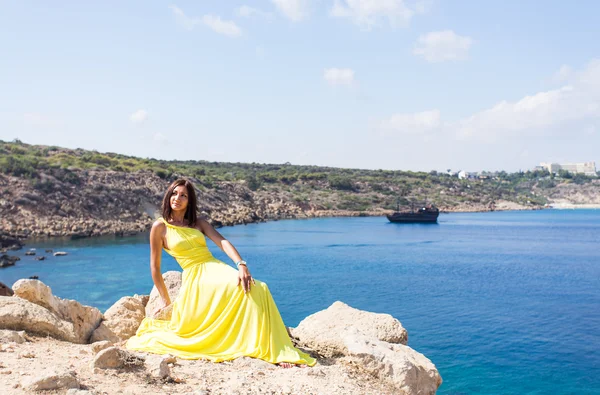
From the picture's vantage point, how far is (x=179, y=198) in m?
6.12

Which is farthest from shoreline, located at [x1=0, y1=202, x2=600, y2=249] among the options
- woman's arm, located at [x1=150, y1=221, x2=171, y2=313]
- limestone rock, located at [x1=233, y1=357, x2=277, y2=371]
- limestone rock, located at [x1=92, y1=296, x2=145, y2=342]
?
limestone rock, located at [x1=233, y1=357, x2=277, y2=371]

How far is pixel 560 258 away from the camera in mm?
42281

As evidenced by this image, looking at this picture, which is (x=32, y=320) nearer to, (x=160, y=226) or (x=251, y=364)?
(x=160, y=226)

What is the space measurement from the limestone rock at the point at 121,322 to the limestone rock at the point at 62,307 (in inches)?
6.2

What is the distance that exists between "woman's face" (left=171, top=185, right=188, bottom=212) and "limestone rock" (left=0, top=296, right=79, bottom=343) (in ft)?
7.63

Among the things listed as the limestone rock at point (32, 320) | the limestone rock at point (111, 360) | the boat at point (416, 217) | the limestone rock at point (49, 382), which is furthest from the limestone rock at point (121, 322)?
the boat at point (416, 217)

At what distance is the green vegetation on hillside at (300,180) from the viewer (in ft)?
192

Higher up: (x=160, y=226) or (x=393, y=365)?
(x=160, y=226)

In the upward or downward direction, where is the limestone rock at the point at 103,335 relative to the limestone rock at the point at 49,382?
downward

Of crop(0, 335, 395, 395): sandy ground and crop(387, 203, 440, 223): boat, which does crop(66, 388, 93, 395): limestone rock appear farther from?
crop(387, 203, 440, 223): boat

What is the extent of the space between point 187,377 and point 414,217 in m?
80.4

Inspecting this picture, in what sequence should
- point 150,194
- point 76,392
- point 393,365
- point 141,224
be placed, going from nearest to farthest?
point 76,392, point 393,365, point 141,224, point 150,194

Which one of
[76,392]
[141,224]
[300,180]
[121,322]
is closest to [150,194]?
[141,224]

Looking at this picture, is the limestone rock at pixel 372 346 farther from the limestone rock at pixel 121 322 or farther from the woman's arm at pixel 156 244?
the limestone rock at pixel 121 322
